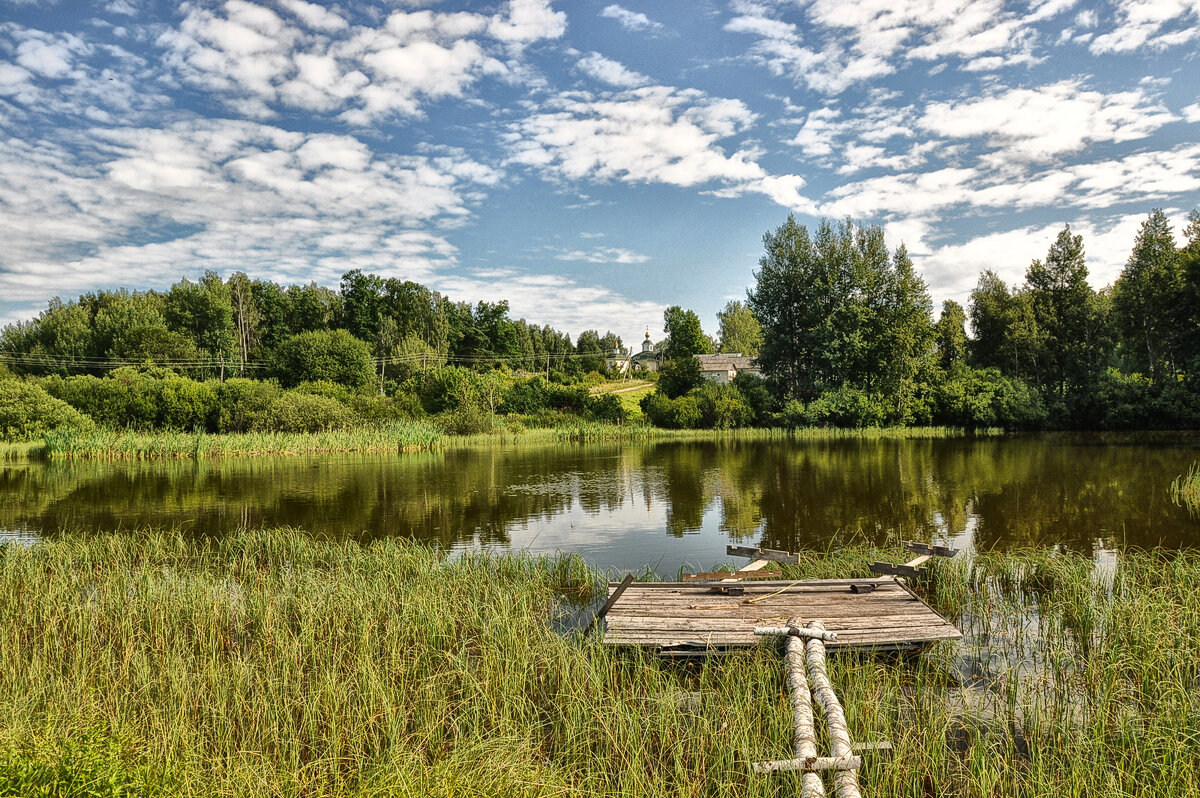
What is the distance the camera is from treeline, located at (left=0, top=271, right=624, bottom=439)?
40.4 metres

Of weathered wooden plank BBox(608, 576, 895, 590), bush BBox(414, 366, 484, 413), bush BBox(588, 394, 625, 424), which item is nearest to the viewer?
weathered wooden plank BBox(608, 576, 895, 590)

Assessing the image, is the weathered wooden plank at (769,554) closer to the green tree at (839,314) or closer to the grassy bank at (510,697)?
the grassy bank at (510,697)

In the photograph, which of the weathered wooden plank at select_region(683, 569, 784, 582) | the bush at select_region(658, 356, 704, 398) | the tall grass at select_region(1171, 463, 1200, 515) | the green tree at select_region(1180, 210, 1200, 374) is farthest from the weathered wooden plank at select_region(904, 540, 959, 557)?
the bush at select_region(658, 356, 704, 398)

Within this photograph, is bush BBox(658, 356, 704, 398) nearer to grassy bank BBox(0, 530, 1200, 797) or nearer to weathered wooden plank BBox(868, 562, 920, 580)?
weathered wooden plank BBox(868, 562, 920, 580)

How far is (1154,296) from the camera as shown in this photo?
36.0m

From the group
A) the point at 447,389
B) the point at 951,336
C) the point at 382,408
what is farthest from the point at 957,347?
the point at 382,408

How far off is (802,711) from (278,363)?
60.3m

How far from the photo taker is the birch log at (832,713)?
409 centimetres

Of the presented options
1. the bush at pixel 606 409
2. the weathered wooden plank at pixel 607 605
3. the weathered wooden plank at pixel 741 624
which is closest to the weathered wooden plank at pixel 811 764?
the weathered wooden plank at pixel 741 624

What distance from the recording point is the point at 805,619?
6.89 meters

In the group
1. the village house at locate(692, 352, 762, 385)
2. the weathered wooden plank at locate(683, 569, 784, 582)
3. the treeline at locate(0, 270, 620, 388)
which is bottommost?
the weathered wooden plank at locate(683, 569, 784, 582)

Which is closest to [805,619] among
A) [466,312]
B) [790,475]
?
[790,475]

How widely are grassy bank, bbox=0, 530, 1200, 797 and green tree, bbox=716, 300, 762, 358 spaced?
80.3 m

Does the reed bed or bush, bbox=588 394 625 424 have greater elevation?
bush, bbox=588 394 625 424
